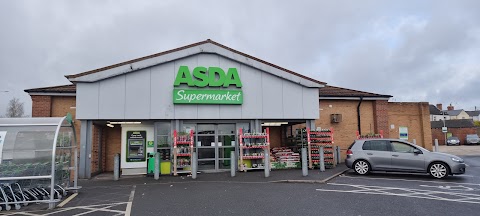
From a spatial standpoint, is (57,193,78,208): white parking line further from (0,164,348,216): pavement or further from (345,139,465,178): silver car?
(345,139,465,178): silver car

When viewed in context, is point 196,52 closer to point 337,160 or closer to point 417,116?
point 337,160

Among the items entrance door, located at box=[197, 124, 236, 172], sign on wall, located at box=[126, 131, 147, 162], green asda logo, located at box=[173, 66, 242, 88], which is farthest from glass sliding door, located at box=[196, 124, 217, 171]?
sign on wall, located at box=[126, 131, 147, 162]

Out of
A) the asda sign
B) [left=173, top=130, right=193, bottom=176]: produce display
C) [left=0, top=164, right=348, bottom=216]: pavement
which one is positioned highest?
the asda sign

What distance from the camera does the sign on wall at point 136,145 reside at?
50.6 feet

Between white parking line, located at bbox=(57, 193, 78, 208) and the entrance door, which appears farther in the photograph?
the entrance door

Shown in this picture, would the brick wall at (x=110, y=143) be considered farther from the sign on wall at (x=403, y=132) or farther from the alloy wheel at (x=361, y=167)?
the sign on wall at (x=403, y=132)

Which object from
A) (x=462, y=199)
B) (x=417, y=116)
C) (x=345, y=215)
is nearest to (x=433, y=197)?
(x=462, y=199)

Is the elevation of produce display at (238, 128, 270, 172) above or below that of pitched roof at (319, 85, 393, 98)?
below

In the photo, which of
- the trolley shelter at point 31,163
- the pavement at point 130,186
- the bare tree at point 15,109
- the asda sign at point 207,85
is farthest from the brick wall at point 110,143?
the bare tree at point 15,109

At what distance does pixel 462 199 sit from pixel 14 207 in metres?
11.2

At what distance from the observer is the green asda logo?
595 inches

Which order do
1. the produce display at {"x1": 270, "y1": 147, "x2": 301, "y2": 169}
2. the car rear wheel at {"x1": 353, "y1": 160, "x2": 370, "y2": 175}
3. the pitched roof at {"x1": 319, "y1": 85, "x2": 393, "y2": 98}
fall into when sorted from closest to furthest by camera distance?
the car rear wheel at {"x1": 353, "y1": 160, "x2": 370, "y2": 175}, the produce display at {"x1": 270, "y1": 147, "x2": 301, "y2": 169}, the pitched roof at {"x1": 319, "y1": 85, "x2": 393, "y2": 98}

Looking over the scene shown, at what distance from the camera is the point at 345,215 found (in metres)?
6.89

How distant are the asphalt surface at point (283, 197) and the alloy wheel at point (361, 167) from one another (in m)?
0.99
